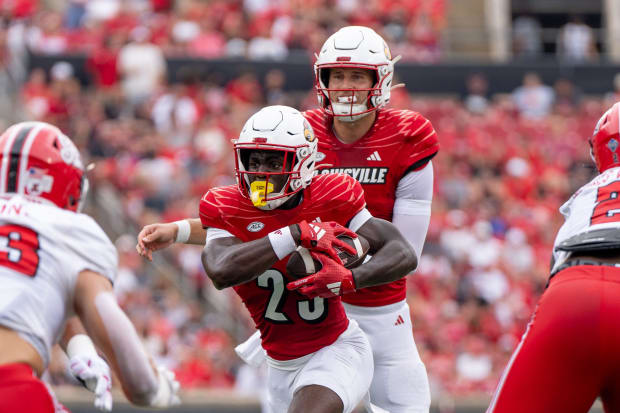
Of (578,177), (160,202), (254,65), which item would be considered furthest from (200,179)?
(578,177)

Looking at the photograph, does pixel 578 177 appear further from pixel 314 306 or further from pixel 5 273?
pixel 5 273

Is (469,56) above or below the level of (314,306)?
below

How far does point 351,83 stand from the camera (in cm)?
592

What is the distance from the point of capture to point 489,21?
2208 cm

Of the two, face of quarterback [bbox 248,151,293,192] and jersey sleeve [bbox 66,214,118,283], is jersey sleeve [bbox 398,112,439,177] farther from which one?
jersey sleeve [bbox 66,214,118,283]

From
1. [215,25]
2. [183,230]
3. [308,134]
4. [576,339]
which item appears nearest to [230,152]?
[215,25]

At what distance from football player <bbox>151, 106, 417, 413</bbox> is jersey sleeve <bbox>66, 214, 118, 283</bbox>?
1.70ft

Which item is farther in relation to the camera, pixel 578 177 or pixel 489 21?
pixel 489 21

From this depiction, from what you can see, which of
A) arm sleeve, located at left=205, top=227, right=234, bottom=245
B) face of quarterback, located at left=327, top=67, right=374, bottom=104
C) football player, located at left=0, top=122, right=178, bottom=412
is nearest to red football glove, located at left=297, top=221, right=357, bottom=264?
arm sleeve, located at left=205, top=227, right=234, bottom=245

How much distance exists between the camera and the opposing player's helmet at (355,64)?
5898 mm

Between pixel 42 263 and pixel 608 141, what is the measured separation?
258cm

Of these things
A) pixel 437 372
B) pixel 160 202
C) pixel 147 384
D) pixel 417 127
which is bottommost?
pixel 437 372

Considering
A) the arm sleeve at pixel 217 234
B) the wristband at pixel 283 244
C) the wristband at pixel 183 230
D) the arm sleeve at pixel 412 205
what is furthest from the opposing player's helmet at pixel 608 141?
the wristband at pixel 183 230

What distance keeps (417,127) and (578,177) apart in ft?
33.8
